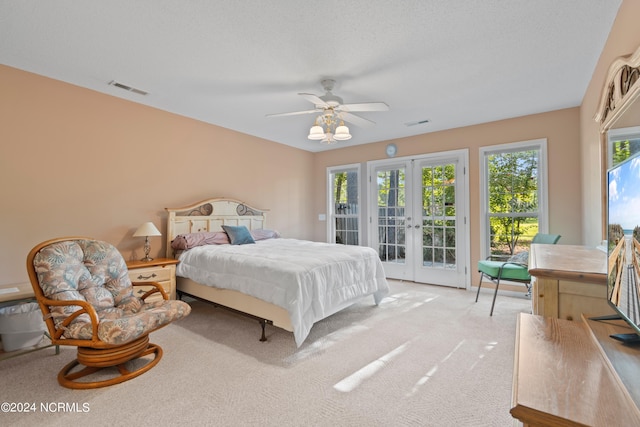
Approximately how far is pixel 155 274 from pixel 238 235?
1.13 meters

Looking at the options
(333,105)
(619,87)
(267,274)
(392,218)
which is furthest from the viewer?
(392,218)

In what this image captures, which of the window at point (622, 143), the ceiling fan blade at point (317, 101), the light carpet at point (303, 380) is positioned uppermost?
the ceiling fan blade at point (317, 101)

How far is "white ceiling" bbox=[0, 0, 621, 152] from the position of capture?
1974 millimetres

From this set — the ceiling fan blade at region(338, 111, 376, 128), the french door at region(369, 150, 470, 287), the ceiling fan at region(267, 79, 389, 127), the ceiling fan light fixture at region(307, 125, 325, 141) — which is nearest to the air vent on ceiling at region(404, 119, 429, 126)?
the french door at region(369, 150, 470, 287)

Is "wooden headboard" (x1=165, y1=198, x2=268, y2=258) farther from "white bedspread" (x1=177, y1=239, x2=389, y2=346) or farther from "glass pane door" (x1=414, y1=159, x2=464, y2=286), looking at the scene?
"glass pane door" (x1=414, y1=159, x2=464, y2=286)

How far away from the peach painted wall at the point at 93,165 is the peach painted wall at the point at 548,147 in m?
3.28

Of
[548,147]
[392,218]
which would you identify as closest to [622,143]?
[548,147]

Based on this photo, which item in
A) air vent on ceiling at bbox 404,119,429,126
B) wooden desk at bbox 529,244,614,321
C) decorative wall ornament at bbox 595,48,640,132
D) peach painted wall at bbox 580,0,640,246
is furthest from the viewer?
air vent on ceiling at bbox 404,119,429,126

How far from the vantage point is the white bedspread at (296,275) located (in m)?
2.54

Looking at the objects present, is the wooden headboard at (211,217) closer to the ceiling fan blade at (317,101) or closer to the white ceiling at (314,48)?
the white ceiling at (314,48)

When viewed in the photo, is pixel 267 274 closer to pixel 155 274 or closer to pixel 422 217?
pixel 155 274

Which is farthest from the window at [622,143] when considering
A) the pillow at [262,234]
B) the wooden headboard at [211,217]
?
the wooden headboard at [211,217]

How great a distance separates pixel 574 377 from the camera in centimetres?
79

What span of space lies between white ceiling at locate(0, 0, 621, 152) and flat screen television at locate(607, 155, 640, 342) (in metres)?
1.52
